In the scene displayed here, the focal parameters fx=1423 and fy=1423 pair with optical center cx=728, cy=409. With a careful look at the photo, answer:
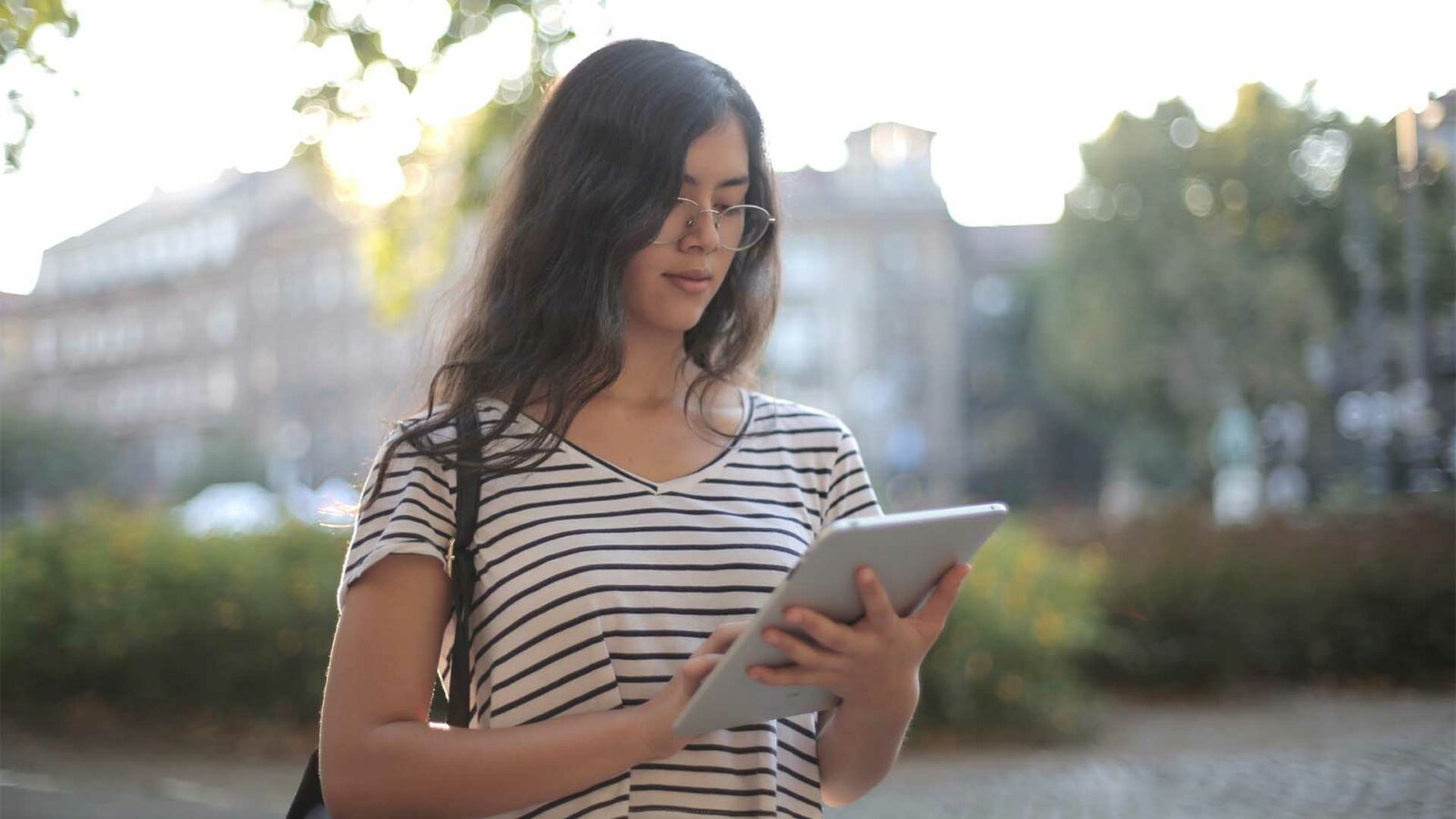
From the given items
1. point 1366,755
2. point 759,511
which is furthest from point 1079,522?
point 759,511

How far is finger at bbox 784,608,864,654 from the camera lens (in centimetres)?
158

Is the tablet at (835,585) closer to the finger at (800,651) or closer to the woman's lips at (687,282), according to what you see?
the finger at (800,651)

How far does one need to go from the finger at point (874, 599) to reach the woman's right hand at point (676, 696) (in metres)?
0.15

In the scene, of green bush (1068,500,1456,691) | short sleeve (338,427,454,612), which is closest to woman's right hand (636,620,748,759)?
short sleeve (338,427,454,612)

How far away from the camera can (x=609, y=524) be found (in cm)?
194

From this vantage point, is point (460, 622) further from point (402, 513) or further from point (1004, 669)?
point (1004, 669)

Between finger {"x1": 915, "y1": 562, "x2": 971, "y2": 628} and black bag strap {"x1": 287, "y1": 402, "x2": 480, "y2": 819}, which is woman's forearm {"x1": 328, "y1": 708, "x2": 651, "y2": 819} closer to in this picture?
black bag strap {"x1": 287, "y1": 402, "x2": 480, "y2": 819}

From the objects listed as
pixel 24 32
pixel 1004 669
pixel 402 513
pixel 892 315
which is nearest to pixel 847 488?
pixel 402 513

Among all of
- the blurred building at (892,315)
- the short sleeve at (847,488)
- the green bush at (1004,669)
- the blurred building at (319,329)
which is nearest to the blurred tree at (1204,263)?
the blurred building at (319,329)

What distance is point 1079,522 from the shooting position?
12.1 m

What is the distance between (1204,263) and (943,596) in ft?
109

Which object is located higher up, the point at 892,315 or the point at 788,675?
the point at 892,315

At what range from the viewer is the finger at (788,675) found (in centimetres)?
165

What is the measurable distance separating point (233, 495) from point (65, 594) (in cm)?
1786
